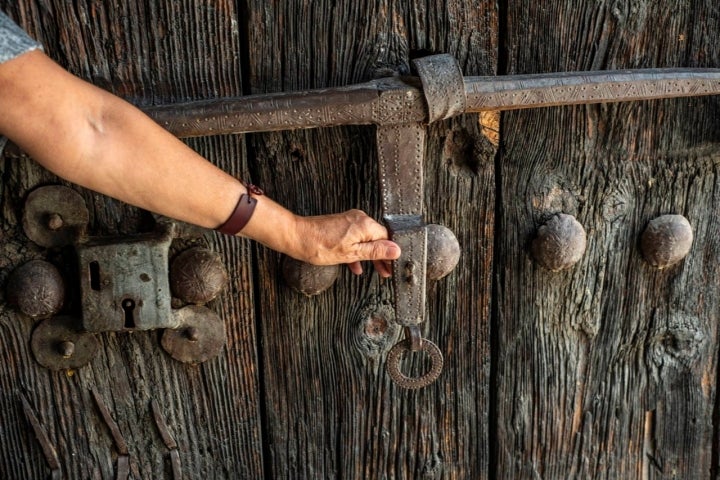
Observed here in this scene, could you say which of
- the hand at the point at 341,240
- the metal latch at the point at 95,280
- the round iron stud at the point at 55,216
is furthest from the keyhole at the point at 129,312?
the hand at the point at 341,240

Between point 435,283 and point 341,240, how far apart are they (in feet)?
0.80

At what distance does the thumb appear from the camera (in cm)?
100

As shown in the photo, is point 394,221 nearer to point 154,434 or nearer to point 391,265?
point 391,265

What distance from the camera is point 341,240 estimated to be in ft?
3.26

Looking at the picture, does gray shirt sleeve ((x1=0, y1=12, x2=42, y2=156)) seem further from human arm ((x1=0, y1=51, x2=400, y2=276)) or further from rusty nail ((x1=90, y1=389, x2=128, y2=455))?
rusty nail ((x1=90, y1=389, x2=128, y2=455))

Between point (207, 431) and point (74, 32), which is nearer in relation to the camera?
point (74, 32)

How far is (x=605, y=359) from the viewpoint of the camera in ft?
4.13

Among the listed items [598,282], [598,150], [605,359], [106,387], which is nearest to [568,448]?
[605,359]

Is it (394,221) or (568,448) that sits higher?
(394,221)

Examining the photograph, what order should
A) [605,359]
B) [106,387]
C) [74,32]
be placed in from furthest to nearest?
[605,359] < [106,387] < [74,32]

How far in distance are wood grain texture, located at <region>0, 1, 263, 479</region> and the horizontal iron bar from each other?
8 centimetres

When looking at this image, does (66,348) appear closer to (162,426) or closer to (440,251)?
(162,426)

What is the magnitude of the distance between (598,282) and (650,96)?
0.31 meters

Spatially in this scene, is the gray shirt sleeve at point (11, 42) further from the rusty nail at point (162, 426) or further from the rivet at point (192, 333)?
the rusty nail at point (162, 426)
